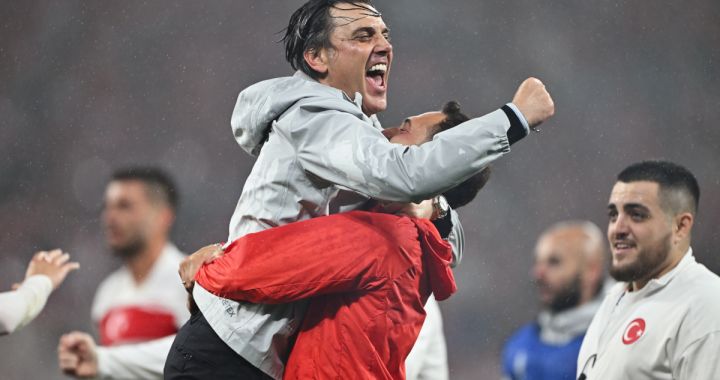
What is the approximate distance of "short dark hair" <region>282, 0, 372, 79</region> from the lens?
2.02 m

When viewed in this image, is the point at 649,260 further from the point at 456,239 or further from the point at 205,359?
the point at 205,359

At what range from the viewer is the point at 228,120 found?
6.51m

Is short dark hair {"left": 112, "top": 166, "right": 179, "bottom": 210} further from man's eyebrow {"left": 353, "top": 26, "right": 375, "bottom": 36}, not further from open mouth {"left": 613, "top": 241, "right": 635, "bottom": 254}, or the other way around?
man's eyebrow {"left": 353, "top": 26, "right": 375, "bottom": 36}

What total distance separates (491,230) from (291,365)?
491 centimetres

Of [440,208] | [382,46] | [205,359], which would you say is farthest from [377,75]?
[205,359]

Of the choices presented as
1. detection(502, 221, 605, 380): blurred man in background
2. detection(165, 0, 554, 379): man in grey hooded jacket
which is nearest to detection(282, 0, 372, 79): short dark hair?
detection(165, 0, 554, 379): man in grey hooded jacket

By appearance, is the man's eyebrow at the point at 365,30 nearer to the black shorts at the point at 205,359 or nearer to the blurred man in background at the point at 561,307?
the black shorts at the point at 205,359

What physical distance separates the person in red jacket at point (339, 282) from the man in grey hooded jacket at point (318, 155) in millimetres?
63

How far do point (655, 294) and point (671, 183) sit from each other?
0.43 m

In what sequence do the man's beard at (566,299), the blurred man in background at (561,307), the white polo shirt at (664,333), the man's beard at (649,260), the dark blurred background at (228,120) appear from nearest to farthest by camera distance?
the white polo shirt at (664,333) → the man's beard at (649,260) → the blurred man in background at (561,307) → the man's beard at (566,299) → the dark blurred background at (228,120)

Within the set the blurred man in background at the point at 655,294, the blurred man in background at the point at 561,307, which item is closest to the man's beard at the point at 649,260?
the blurred man in background at the point at 655,294

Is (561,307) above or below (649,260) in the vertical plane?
below

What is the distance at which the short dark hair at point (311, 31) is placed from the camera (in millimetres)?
2023

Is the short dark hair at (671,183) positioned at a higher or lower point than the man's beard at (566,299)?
higher
